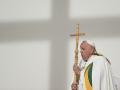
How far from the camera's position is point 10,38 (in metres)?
4.78

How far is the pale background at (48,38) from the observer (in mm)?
4477

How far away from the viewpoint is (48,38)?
4633 mm

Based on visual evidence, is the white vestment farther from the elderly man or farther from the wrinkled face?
the wrinkled face

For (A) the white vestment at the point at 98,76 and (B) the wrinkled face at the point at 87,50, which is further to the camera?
(B) the wrinkled face at the point at 87,50

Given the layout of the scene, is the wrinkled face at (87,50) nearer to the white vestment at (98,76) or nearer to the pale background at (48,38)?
the white vestment at (98,76)

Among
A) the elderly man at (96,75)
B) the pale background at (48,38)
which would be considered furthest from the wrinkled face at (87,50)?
the pale background at (48,38)

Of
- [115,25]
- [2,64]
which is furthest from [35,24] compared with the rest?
[115,25]

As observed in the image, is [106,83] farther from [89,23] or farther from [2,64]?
[2,64]

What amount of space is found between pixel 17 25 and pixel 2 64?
0.64 m

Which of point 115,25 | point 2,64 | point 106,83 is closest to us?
point 106,83

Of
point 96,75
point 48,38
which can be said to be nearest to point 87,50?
point 96,75

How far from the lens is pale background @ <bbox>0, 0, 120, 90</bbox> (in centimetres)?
448

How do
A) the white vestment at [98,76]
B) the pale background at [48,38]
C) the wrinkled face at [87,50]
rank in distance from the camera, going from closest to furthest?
1. the white vestment at [98,76]
2. the wrinkled face at [87,50]
3. the pale background at [48,38]

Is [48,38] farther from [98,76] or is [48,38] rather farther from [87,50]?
[98,76]
